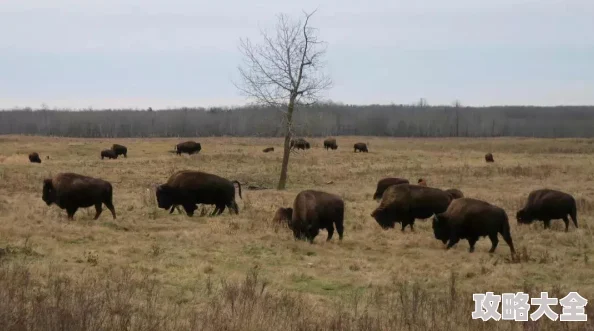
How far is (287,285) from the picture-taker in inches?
430

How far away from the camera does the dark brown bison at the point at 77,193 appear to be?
1719 cm

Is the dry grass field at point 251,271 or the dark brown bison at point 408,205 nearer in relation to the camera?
the dry grass field at point 251,271

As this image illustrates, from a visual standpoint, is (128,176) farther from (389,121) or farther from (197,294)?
(389,121)

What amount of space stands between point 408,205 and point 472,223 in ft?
10.3

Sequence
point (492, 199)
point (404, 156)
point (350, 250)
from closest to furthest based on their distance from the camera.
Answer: point (350, 250) → point (492, 199) → point (404, 156)

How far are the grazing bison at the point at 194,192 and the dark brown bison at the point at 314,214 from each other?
474cm

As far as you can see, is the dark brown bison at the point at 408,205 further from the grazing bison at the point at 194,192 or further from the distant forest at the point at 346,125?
the distant forest at the point at 346,125

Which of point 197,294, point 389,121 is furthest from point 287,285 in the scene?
point 389,121

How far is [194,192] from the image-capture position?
19.4 metres

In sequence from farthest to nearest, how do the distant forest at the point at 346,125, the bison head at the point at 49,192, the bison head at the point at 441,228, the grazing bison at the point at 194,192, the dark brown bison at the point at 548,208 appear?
the distant forest at the point at 346,125 → the grazing bison at the point at 194,192 → the bison head at the point at 49,192 → the dark brown bison at the point at 548,208 → the bison head at the point at 441,228

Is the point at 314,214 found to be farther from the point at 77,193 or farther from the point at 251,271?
the point at 77,193

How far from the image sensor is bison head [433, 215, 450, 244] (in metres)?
15.1

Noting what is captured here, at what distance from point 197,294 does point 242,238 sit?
5.12 meters

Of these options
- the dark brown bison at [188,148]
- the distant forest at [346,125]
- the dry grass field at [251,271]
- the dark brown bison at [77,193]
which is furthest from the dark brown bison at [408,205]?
the distant forest at [346,125]
